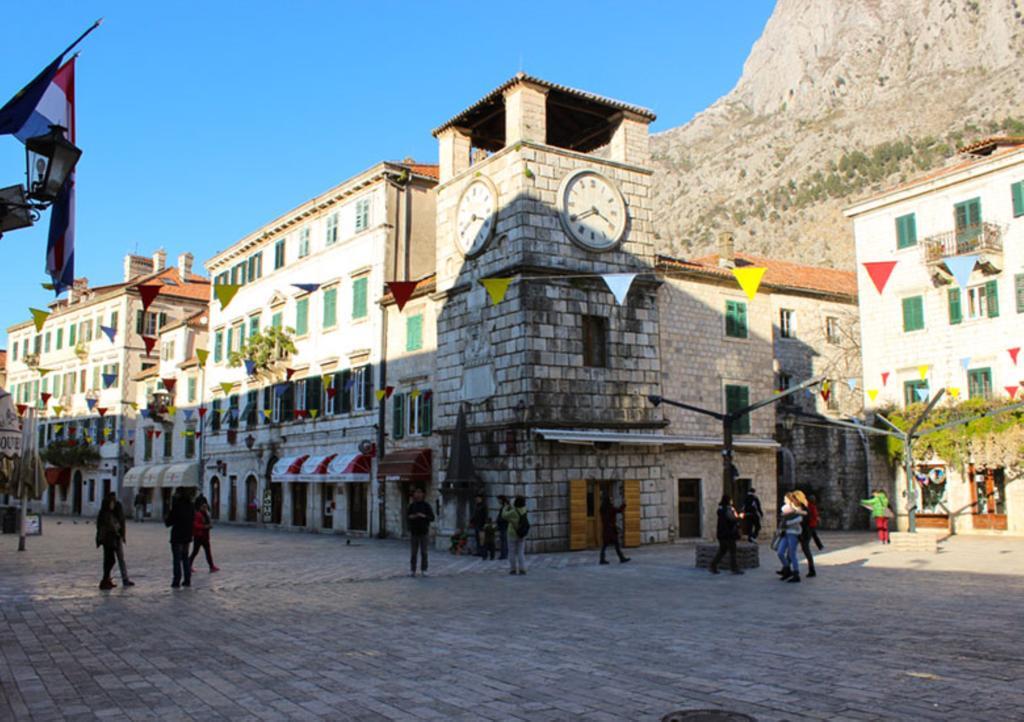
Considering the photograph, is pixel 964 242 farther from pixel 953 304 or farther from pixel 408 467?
pixel 408 467

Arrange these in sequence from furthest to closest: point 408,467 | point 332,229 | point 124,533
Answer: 1. point 332,229
2. point 408,467
3. point 124,533

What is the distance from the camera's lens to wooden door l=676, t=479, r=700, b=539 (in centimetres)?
2623

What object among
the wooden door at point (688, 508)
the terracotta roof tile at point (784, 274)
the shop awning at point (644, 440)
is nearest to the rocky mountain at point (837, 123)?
the terracotta roof tile at point (784, 274)

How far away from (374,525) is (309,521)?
553cm

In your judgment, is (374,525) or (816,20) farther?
(816,20)

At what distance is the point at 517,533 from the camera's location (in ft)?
57.6

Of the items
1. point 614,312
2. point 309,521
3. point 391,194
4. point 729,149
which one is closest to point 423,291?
point 391,194

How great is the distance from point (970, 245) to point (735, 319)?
8.41 metres

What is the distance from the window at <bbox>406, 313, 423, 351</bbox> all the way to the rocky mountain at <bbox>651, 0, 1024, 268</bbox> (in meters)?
73.5

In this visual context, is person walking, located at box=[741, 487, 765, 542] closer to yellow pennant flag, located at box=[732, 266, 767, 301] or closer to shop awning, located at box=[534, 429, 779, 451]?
shop awning, located at box=[534, 429, 779, 451]

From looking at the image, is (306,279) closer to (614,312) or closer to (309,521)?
(309,521)

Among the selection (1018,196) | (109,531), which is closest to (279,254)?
(109,531)

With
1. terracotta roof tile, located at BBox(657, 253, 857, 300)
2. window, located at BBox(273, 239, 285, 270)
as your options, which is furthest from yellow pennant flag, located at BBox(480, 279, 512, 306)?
window, located at BBox(273, 239, 285, 270)

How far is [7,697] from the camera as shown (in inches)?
283
